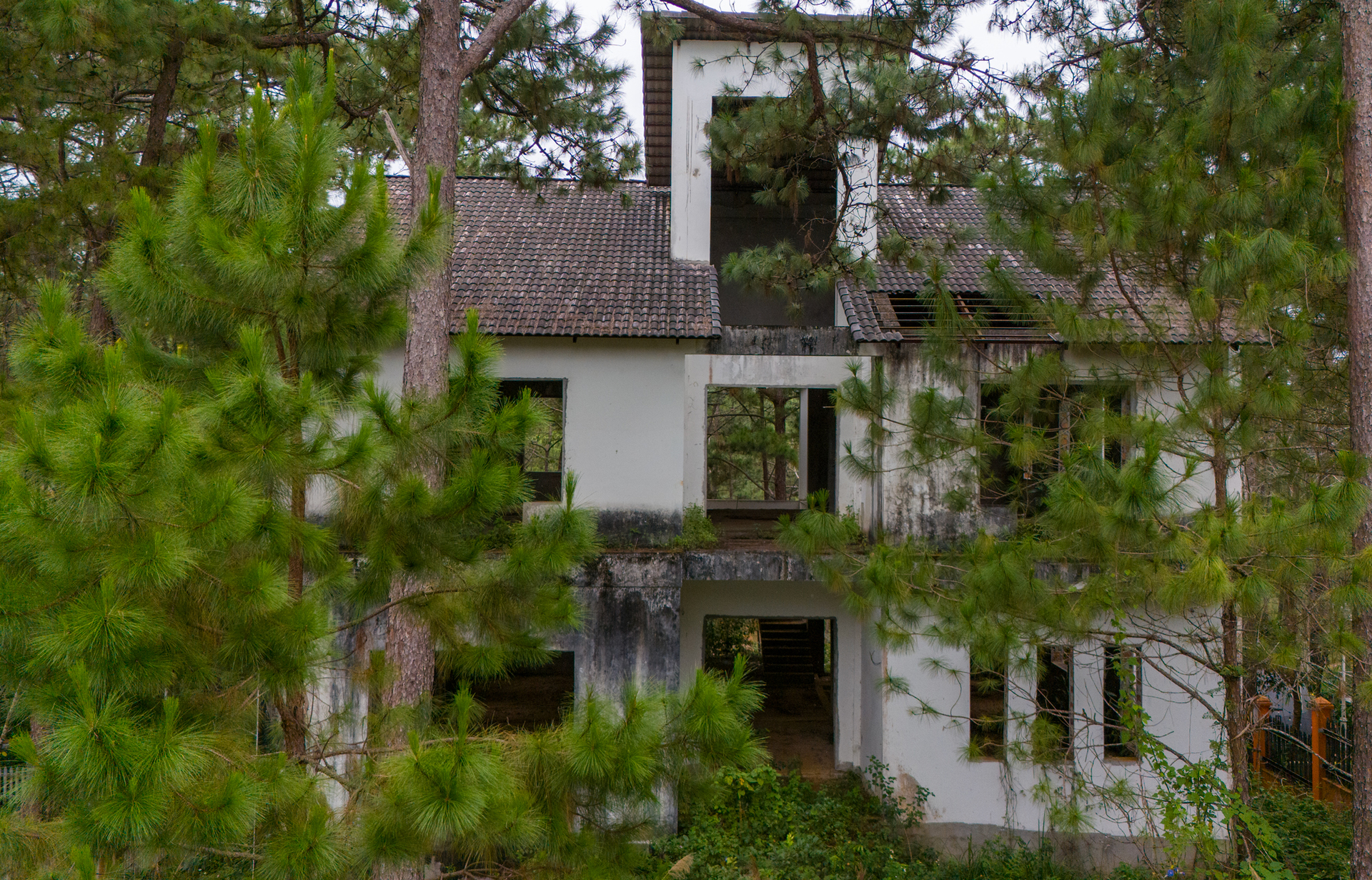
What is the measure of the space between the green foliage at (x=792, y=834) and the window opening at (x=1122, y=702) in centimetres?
236

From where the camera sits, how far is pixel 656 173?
46.2 feet

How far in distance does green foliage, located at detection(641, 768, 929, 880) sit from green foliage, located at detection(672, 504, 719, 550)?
2.48 meters

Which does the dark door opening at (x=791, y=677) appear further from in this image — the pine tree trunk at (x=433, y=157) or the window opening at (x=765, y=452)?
the pine tree trunk at (x=433, y=157)

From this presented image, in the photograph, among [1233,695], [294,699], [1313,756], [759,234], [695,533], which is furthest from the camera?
[759,234]

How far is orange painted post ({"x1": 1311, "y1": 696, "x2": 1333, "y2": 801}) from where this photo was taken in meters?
10.5

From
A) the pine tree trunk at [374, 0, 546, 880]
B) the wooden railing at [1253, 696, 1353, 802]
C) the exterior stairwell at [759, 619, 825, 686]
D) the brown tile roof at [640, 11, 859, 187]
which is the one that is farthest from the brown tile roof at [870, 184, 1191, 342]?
the exterior stairwell at [759, 619, 825, 686]

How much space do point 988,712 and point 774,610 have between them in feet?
9.27

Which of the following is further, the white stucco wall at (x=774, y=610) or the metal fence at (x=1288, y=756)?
the metal fence at (x=1288, y=756)

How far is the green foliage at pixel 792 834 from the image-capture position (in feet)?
27.2

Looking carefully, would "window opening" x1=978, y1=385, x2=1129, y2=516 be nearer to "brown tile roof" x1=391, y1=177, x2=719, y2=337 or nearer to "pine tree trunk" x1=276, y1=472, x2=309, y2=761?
"brown tile roof" x1=391, y1=177, x2=719, y2=337

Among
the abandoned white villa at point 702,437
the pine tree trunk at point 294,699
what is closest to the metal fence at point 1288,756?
the abandoned white villa at point 702,437

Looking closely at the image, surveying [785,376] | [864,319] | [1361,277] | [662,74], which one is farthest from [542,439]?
[1361,277]

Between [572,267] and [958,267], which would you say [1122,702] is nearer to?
[958,267]

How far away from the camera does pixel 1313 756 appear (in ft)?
37.5
